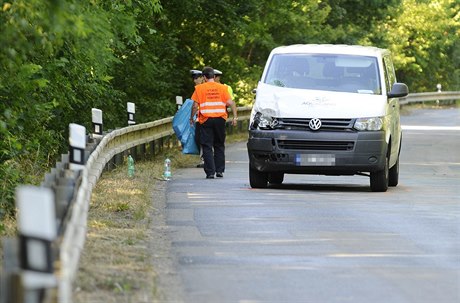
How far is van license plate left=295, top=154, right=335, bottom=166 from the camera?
1814 cm

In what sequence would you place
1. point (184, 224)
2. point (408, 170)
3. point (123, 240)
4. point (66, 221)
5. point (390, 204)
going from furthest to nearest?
1. point (408, 170)
2. point (390, 204)
3. point (184, 224)
4. point (123, 240)
5. point (66, 221)

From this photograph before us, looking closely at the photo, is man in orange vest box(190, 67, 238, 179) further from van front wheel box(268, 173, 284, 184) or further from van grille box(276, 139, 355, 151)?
van grille box(276, 139, 355, 151)

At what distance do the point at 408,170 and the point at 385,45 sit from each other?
1251 inches

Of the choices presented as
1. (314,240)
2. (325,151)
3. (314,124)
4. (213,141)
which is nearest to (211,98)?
(213,141)

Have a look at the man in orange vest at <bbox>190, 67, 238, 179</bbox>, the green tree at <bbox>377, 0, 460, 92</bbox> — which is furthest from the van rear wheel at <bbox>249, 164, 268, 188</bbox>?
the green tree at <bbox>377, 0, 460, 92</bbox>

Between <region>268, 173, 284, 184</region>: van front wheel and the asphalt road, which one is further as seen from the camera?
<region>268, 173, 284, 184</region>: van front wheel

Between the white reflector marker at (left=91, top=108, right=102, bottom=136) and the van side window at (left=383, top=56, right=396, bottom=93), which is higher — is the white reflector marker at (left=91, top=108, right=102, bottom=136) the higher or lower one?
the lower one

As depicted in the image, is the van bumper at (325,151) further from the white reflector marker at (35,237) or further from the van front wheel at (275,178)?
the white reflector marker at (35,237)

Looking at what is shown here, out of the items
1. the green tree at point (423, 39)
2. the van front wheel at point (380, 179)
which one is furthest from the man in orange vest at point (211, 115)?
the green tree at point (423, 39)

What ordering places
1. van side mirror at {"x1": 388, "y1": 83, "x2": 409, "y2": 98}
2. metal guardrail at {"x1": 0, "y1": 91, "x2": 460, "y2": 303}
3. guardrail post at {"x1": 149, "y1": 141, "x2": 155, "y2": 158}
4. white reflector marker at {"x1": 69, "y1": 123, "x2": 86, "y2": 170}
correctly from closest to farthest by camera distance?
metal guardrail at {"x1": 0, "y1": 91, "x2": 460, "y2": 303}, white reflector marker at {"x1": 69, "y1": 123, "x2": 86, "y2": 170}, van side mirror at {"x1": 388, "y1": 83, "x2": 409, "y2": 98}, guardrail post at {"x1": 149, "y1": 141, "x2": 155, "y2": 158}

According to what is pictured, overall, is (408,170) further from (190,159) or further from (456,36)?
(456,36)

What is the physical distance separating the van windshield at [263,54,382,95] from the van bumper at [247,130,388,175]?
0.93 m

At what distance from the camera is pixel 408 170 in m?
24.7

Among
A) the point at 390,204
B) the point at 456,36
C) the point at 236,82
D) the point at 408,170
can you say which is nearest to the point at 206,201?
the point at 390,204
